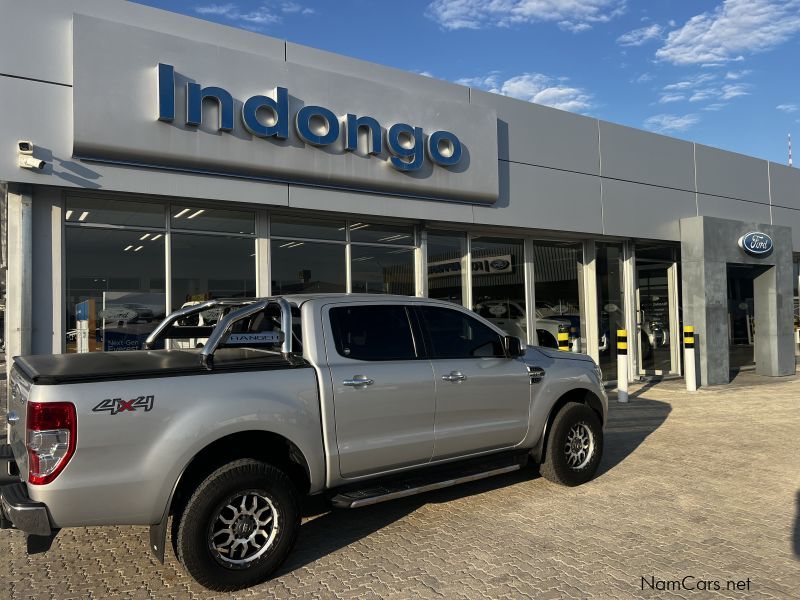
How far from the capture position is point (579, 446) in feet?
20.0

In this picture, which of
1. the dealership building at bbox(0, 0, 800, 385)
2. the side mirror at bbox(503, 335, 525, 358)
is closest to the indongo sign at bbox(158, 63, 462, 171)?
the dealership building at bbox(0, 0, 800, 385)

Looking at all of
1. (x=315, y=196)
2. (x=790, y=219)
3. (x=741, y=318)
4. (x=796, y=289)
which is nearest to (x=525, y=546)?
(x=315, y=196)

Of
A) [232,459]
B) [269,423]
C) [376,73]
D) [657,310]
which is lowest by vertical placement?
[232,459]

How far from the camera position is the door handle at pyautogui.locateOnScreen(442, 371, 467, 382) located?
5.02 meters

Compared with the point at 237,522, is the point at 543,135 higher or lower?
higher

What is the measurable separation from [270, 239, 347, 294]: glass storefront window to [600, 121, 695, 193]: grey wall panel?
243 inches

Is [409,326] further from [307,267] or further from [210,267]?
[307,267]

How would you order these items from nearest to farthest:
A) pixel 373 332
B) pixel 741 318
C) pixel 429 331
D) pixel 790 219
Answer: pixel 373 332 < pixel 429 331 < pixel 741 318 < pixel 790 219

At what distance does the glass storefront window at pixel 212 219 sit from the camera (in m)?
8.59

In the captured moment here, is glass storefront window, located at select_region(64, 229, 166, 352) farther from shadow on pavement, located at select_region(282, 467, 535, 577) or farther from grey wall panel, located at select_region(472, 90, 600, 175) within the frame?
grey wall panel, located at select_region(472, 90, 600, 175)

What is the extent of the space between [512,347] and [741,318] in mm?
13898

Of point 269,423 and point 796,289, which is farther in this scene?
point 796,289

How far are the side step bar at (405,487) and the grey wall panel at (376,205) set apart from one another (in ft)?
16.2

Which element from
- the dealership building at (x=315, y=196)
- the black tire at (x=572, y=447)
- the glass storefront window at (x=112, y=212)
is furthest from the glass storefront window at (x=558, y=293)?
the glass storefront window at (x=112, y=212)
